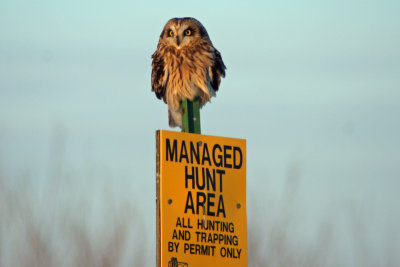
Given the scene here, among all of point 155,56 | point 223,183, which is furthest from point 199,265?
point 155,56

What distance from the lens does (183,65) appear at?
6383 mm

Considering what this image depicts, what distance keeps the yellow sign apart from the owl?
202 cm

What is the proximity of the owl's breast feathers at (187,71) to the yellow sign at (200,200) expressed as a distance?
1.95 metres

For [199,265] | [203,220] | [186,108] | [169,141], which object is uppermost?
[186,108]

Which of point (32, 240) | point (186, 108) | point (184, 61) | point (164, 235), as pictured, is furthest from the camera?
point (184, 61)

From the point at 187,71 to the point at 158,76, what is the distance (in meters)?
0.41

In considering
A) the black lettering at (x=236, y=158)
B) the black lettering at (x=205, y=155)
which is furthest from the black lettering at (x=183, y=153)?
the black lettering at (x=236, y=158)

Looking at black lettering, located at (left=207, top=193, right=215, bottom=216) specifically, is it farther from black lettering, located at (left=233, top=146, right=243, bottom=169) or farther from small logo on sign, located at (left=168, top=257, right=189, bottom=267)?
small logo on sign, located at (left=168, top=257, right=189, bottom=267)

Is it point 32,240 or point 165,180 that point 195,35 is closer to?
point 32,240

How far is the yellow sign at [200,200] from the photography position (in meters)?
3.78

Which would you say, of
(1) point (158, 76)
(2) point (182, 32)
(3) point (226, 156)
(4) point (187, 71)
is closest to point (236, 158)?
(3) point (226, 156)

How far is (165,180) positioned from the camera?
3.79 metres

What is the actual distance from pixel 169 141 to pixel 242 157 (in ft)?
2.04

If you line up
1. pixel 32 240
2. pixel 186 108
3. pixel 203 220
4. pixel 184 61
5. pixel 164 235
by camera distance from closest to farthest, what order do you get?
pixel 164 235 → pixel 203 220 → pixel 186 108 → pixel 32 240 → pixel 184 61
